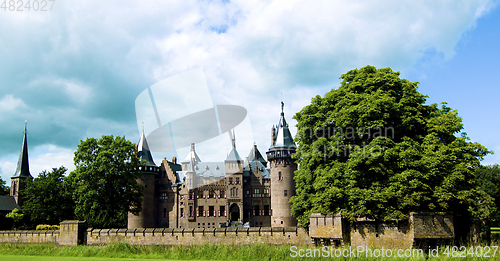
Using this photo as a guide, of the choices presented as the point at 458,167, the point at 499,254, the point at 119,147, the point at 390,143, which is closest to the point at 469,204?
the point at 458,167

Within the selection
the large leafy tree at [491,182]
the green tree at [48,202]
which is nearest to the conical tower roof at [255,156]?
the green tree at [48,202]

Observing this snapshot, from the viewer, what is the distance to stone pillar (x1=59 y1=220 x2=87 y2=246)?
81.8 ft

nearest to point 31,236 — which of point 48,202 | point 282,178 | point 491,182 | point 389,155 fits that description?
point 48,202

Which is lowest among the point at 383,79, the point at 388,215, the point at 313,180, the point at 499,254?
the point at 499,254

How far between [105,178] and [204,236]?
1218cm

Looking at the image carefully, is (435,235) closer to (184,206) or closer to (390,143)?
(390,143)

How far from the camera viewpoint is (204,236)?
24.8 m

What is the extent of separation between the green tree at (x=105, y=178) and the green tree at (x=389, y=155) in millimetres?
17736

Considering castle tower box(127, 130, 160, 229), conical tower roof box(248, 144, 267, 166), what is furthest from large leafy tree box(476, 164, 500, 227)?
castle tower box(127, 130, 160, 229)

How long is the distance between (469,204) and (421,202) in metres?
2.50

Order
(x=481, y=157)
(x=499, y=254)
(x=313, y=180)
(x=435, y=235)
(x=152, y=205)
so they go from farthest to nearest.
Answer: (x=152, y=205) → (x=313, y=180) → (x=481, y=157) → (x=435, y=235) → (x=499, y=254)

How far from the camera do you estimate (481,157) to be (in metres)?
21.1

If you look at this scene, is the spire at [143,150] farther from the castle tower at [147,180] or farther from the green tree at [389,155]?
the green tree at [389,155]

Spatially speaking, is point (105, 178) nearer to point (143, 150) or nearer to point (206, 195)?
point (143, 150)
